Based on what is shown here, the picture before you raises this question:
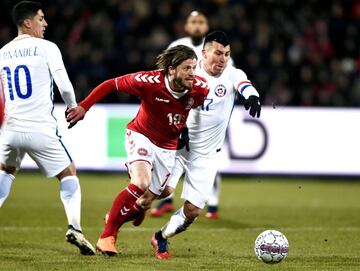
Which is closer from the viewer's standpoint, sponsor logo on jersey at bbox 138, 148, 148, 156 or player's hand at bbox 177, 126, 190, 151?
sponsor logo on jersey at bbox 138, 148, 148, 156

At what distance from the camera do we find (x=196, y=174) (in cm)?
807

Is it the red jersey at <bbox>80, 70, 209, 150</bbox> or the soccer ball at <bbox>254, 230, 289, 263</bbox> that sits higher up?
the red jersey at <bbox>80, 70, 209, 150</bbox>

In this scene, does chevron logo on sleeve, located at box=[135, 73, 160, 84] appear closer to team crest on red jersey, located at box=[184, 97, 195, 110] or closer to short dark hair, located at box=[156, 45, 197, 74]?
short dark hair, located at box=[156, 45, 197, 74]

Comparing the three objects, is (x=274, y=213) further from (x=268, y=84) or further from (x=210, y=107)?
(x=268, y=84)

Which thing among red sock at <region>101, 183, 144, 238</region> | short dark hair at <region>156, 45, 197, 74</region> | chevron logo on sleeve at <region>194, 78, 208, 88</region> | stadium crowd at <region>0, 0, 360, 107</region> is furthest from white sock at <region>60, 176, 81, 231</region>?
stadium crowd at <region>0, 0, 360, 107</region>

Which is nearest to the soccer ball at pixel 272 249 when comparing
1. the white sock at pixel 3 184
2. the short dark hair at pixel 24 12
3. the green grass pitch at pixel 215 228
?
the green grass pitch at pixel 215 228

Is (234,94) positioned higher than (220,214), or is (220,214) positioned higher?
(234,94)

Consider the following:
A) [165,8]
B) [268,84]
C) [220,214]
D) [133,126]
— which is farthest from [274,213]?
[165,8]

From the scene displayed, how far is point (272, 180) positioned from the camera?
16484 millimetres

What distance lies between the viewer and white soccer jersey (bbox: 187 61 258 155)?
326 inches

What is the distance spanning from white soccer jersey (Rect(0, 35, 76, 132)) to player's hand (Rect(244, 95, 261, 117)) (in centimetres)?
158

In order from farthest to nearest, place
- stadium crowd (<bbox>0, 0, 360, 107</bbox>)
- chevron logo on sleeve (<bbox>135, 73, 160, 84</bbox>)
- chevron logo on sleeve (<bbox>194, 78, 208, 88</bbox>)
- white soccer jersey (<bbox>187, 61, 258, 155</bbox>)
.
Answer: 1. stadium crowd (<bbox>0, 0, 360, 107</bbox>)
2. white soccer jersey (<bbox>187, 61, 258, 155</bbox>)
3. chevron logo on sleeve (<bbox>194, 78, 208, 88</bbox>)
4. chevron logo on sleeve (<bbox>135, 73, 160, 84</bbox>)

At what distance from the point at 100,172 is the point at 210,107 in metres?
8.15

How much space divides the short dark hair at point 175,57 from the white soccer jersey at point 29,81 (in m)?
0.91
